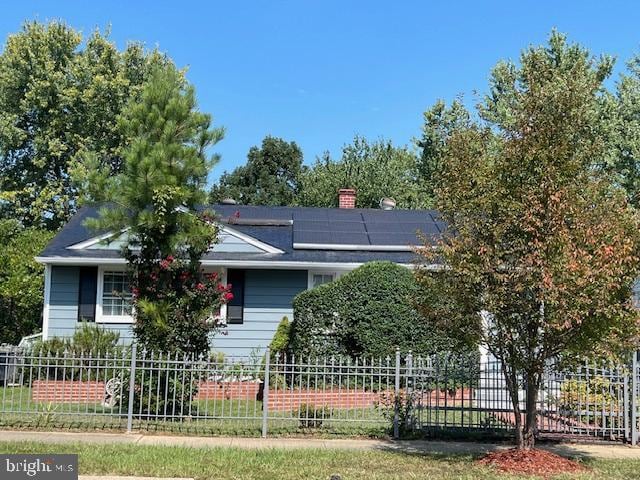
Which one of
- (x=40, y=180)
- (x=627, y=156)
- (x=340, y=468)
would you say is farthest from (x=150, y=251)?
(x=40, y=180)

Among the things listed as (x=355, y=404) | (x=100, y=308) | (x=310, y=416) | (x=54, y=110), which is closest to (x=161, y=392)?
(x=310, y=416)

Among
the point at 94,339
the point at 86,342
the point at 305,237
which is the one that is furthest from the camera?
the point at 305,237

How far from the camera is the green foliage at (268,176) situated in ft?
147

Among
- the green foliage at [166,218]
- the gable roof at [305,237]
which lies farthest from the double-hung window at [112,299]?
the green foliage at [166,218]

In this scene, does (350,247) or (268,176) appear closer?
(350,247)

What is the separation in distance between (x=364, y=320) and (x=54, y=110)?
2263cm

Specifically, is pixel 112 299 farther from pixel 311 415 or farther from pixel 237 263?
pixel 311 415

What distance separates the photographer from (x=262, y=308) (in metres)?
16.7

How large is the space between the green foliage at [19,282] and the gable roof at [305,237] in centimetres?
312

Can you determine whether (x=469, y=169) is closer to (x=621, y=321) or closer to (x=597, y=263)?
(x=597, y=263)

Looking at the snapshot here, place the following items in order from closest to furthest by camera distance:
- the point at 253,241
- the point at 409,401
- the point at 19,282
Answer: the point at 409,401
the point at 253,241
the point at 19,282

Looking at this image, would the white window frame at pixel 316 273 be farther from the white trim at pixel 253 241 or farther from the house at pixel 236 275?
the white trim at pixel 253 241

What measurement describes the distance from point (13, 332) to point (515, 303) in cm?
1993

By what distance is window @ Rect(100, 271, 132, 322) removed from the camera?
16547mm
